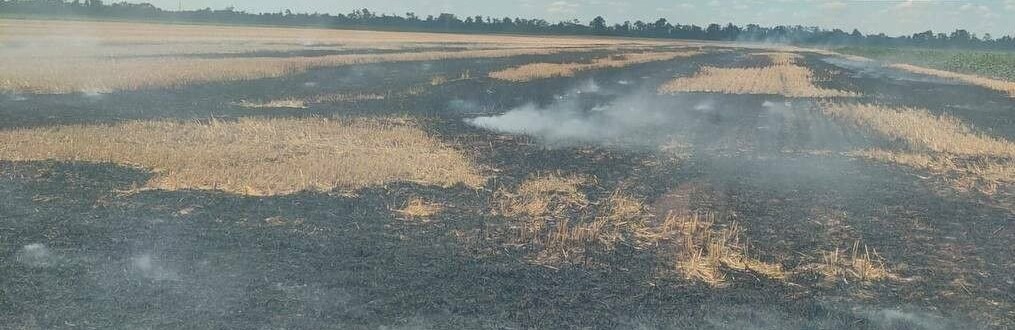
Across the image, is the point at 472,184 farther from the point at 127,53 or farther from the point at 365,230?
the point at 127,53

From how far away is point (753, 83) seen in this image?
32.2 meters

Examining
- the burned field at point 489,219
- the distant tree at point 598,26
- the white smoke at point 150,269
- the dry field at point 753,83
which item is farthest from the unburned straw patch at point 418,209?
the distant tree at point 598,26

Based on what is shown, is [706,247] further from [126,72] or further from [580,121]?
[126,72]

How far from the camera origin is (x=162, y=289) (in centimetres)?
630

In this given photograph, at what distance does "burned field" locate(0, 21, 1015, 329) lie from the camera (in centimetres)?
623

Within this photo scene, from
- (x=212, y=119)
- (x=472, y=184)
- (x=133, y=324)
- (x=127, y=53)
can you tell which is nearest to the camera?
(x=133, y=324)

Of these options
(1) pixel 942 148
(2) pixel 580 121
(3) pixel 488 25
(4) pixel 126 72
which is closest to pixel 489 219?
(2) pixel 580 121

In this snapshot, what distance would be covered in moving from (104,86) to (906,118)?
76.8 feet

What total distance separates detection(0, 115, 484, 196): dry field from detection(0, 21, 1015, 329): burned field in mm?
71

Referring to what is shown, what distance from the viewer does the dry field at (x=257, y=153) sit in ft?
34.6

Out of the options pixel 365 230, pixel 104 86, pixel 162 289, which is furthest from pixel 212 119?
pixel 162 289

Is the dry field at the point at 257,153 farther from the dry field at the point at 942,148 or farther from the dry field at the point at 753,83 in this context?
the dry field at the point at 753,83

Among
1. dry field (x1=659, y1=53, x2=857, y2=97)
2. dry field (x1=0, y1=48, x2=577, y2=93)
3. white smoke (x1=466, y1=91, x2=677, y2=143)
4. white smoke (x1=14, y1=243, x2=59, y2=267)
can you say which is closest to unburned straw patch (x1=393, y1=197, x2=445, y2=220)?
white smoke (x1=14, y1=243, x2=59, y2=267)

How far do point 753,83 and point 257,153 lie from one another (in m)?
25.3
